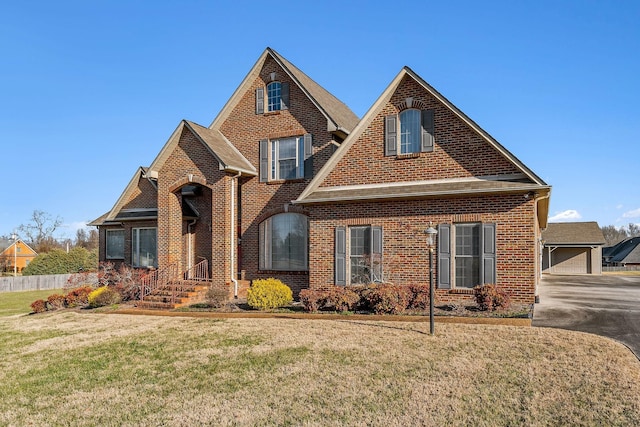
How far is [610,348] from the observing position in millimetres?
8641

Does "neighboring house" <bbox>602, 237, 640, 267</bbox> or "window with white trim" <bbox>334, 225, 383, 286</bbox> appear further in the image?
"neighboring house" <bbox>602, 237, 640, 267</bbox>

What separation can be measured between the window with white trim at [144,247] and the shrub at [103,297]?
4.57 m

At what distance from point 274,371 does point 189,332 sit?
14.7 ft

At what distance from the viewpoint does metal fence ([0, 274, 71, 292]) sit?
37406mm

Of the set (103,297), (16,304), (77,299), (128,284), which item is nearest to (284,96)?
(128,284)

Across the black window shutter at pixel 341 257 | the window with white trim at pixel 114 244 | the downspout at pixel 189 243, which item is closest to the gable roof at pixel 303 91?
the downspout at pixel 189 243

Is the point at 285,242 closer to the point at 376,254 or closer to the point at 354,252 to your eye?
the point at 354,252

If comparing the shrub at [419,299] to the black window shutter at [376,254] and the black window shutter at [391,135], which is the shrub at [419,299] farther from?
A: the black window shutter at [391,135]

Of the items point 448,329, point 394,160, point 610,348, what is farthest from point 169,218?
point 610,348

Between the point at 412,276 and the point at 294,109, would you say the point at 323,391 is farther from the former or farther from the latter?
the point at 294,109

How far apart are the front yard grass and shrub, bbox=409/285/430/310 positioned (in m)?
1.89

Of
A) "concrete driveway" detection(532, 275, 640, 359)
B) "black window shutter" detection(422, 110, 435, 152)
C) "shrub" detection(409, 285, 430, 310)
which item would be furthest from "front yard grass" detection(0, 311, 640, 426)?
"black window shutter" detection(422, 110, 435, 152)

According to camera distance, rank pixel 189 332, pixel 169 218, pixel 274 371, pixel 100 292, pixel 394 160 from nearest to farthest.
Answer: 1. pixel 274 371
2. pixel 189 332
3. pixel 394 160
4. pixel 100 292
5. pixel 169 218

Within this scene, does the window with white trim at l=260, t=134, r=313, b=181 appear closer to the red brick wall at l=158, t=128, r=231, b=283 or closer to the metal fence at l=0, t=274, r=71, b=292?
the red brick wall at l=158, t=128, r=231, b=283
